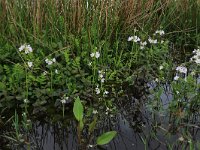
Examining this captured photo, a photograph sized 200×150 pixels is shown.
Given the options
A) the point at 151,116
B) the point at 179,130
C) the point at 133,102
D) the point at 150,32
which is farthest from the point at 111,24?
the point at 179,130

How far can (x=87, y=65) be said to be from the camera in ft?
11.5

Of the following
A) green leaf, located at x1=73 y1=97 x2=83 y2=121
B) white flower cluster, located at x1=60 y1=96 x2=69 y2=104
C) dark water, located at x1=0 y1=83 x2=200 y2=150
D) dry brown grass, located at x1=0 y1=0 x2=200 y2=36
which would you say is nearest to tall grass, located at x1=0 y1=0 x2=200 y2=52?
dry brown grass, located at x1=0 y1=0 x2=200 y2=36

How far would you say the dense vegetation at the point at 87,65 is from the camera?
286cm

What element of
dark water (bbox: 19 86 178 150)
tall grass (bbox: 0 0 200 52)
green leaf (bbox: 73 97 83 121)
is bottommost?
dark water (bbox: 19 86 178 150)

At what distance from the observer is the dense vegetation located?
2.86 metres

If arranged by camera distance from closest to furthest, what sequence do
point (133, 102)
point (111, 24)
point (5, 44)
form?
point (133, 102), point (5, 44), point (111, 24)

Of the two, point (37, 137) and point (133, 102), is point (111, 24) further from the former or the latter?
point (37, 137)

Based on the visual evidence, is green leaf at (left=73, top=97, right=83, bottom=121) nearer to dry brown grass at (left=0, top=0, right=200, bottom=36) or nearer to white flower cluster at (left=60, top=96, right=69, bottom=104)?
white flower cluster at (left=60, top=96, right=69, bottom=104)

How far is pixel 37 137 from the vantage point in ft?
8.92

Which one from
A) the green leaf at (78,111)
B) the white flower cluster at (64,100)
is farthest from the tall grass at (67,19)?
the green leaf at (78,111)

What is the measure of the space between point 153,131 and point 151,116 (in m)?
0.26

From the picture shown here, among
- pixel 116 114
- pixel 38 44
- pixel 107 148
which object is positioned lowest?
pixel 107 148

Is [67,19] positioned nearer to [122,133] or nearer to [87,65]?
[87,65]

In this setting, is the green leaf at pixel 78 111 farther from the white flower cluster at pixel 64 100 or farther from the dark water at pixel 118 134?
the white flower cluster at pixel 64 100
